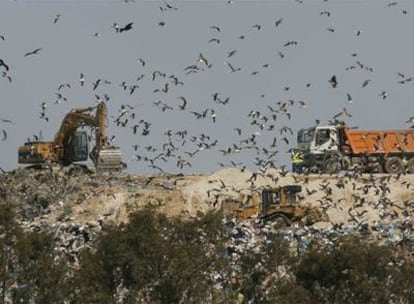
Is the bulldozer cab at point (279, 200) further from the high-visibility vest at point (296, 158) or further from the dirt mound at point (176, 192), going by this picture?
the high-visibility vest at point (296, 158)

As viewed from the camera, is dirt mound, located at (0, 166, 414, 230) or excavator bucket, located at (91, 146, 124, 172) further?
excavator bucket, located at (91, 146, 124, 172)

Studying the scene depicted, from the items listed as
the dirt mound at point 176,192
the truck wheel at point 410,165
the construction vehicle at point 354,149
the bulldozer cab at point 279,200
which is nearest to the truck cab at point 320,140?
the construction vehicle at point 354,149

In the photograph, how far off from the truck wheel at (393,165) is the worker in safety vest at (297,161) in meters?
3.98

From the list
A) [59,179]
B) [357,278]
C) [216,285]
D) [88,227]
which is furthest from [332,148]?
[357,278]

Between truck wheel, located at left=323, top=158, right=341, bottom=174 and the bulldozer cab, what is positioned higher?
truck wheel, located at left=323, top=158, right=341, bottom=174

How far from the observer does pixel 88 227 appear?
118ft

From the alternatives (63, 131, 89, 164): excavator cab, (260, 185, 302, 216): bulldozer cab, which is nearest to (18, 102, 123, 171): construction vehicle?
(63, 131, 89, 164): excavator cab

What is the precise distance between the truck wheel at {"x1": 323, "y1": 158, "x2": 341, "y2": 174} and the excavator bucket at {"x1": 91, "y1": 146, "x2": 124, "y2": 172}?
30.0ft

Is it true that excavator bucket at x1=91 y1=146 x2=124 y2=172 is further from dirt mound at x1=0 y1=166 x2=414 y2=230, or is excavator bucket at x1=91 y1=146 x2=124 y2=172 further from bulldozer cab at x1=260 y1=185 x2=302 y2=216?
bulldozer cab at x1=260 y1=185 x2=302 y2=216

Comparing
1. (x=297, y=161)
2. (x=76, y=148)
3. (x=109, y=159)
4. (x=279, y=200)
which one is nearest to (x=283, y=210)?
(x=279, y=200)

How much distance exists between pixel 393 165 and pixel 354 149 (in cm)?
226

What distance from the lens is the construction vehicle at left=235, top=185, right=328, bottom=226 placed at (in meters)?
36.8

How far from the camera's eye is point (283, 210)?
121 feet

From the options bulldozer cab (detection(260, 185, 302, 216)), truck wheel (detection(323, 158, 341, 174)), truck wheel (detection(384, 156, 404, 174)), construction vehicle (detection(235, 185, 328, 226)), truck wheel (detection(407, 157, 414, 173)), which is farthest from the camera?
truck wheel (detection(323, 158, 341, 174))
